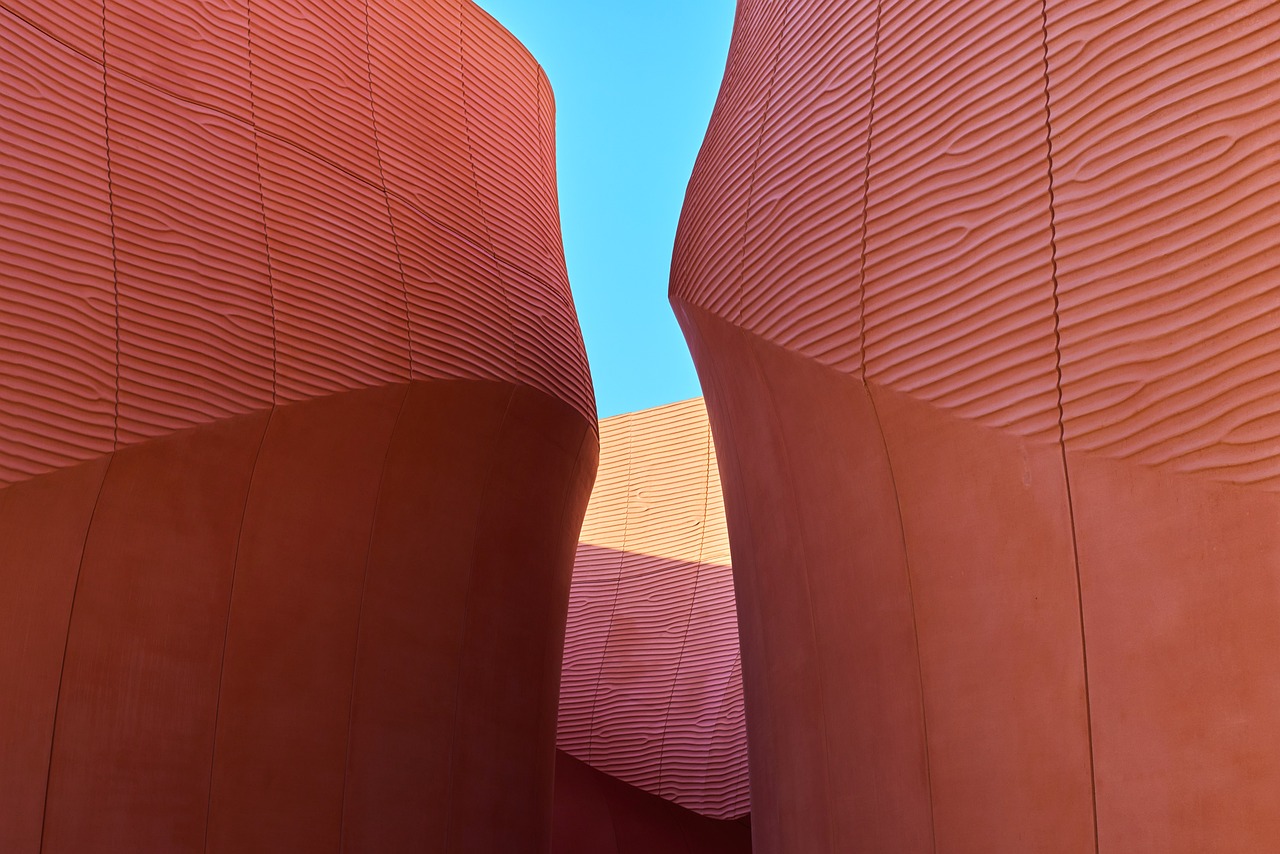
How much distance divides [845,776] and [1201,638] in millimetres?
2566

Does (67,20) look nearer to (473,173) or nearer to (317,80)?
(317,80)

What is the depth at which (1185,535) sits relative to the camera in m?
4.95

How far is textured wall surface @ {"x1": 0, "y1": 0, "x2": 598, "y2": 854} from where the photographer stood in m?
6.98

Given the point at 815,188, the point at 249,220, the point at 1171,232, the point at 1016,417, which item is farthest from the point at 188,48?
the point at 1171,232

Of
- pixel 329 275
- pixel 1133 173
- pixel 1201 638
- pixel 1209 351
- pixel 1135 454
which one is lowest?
pixel 1201 638

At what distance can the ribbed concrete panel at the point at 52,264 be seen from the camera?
677 cm

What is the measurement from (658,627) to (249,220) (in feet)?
28.1

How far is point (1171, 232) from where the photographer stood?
510cm

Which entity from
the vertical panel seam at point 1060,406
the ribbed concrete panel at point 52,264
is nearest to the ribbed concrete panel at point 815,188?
the vertical panel seam at point 1060,406

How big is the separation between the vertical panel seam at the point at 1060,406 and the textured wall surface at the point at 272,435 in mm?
4924

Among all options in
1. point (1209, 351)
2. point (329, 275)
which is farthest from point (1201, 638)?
point (329, 275)

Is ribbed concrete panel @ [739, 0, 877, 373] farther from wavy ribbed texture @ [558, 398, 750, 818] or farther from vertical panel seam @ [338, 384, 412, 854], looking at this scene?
wavy ribbed texture @ [558, 398, 750, 818]

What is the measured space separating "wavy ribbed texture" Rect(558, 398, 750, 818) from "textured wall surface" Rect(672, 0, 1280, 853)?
5848 mm

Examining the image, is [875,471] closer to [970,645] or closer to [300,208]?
[970,645]
